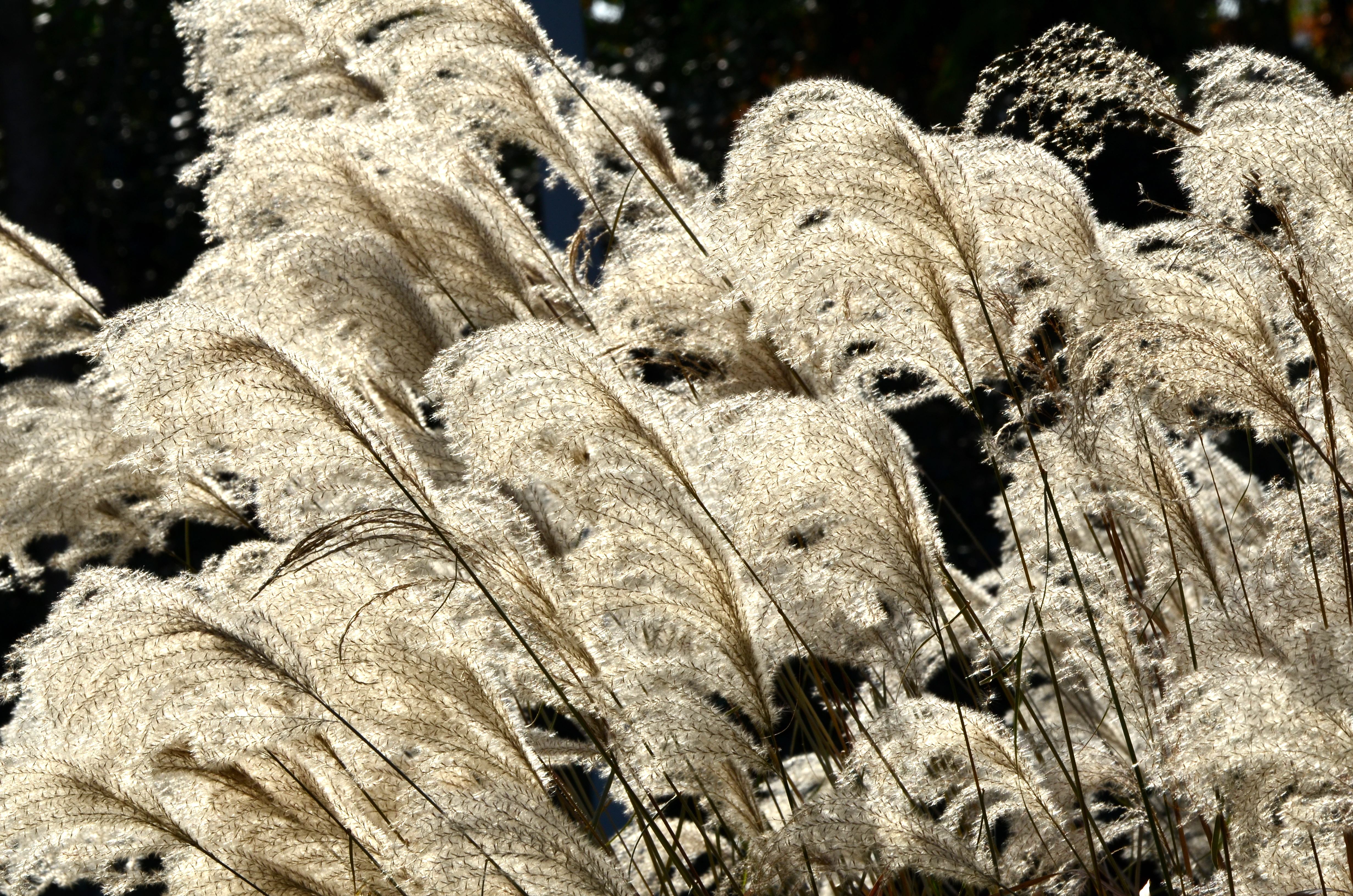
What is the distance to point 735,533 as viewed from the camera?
1.74 metres

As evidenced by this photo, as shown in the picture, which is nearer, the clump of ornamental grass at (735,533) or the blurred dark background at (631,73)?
the clump of ornamental grass at (735,533)

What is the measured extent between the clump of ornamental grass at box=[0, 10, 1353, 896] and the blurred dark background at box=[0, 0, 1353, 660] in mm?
3549

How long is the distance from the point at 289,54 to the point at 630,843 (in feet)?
5.50

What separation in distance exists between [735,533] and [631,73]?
542 centimetres

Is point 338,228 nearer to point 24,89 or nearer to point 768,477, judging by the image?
point 768,477

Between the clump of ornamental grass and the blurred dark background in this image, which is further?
the blurred dark background

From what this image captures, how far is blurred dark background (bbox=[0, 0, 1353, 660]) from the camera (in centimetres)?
583

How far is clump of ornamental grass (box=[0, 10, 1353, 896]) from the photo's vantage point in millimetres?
1589

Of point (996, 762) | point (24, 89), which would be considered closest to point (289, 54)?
point (996, 762)

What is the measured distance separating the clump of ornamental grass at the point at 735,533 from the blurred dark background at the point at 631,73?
3.55 metres

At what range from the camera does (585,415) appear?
1631 millimetres

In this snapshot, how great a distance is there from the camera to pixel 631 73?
22.2 ft

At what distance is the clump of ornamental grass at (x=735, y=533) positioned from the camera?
62.6 inches

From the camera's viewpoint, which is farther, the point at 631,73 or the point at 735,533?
the point at 631,73
